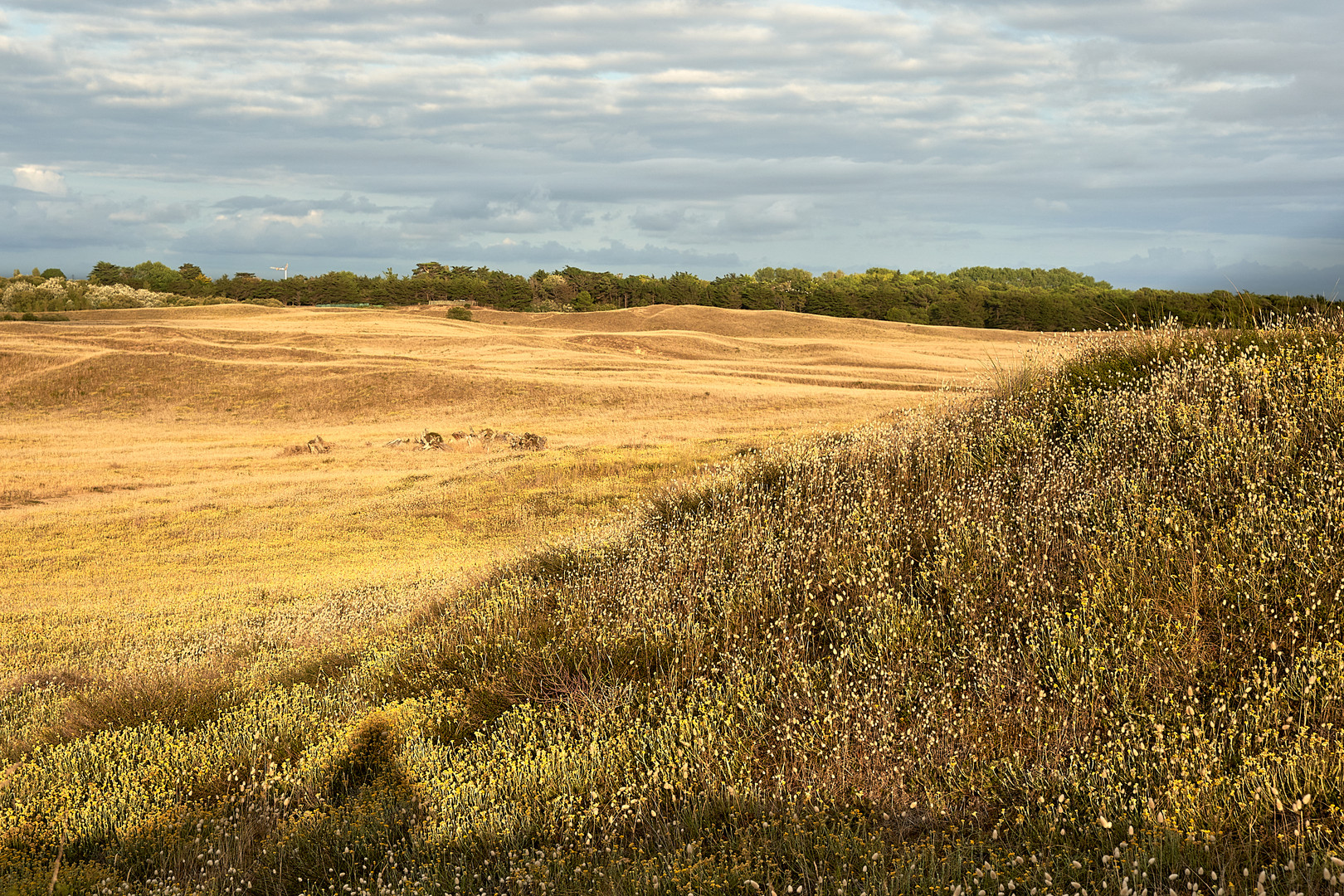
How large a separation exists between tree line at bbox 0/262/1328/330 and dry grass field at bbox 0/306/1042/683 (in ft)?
78.3

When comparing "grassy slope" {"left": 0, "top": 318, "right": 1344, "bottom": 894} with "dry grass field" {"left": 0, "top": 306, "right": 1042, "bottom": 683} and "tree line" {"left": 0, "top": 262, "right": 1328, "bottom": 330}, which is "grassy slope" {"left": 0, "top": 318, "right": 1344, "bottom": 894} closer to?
"dry grass field" {"left": 0, "top": 306, "right": 1042, "bottom": 683}

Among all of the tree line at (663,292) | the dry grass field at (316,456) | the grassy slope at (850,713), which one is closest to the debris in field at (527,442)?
the dry grass field at (316,456)

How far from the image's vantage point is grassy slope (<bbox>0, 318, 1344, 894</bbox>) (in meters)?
3.68

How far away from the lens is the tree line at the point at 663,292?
292 feet

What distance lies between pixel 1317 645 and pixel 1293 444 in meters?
3.19

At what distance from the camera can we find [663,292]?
342 ft

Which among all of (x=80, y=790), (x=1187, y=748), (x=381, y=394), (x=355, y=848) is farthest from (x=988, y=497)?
(x=381, y=394)

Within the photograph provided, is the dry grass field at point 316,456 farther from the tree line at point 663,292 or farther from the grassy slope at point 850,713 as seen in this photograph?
the tree line at point 663,292

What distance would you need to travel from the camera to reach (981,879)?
11.0 ft

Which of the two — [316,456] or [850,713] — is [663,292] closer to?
[316,456]

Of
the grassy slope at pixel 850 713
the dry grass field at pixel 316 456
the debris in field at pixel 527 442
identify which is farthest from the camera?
the debris in field at pixel 527 442

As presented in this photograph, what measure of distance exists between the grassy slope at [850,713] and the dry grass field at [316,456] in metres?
3.40

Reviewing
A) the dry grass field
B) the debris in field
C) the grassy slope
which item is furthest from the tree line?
the grassy slope

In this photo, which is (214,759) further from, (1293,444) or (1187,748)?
(1293,444)
